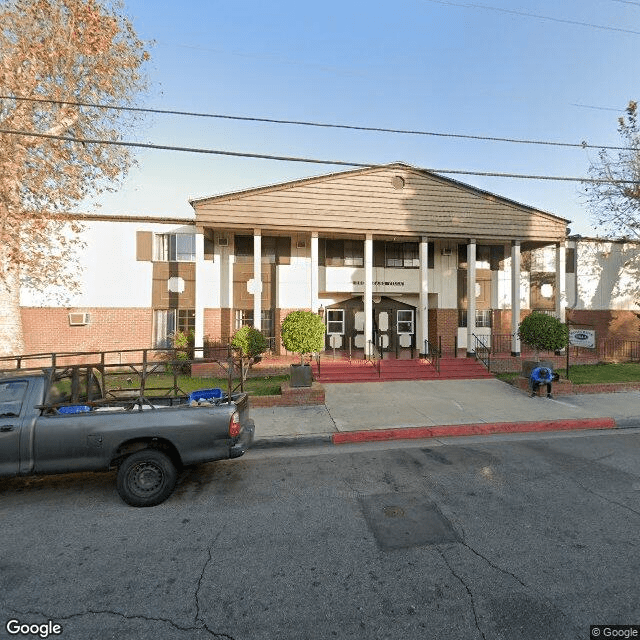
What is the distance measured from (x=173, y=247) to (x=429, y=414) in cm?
1422

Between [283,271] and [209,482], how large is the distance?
1262 cm

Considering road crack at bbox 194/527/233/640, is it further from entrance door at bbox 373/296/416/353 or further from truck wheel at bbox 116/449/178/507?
entrance door at bbox 373/296/416/353

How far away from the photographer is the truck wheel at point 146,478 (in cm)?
453

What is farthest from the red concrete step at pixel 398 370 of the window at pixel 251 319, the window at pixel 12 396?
the window at pixel 12 396

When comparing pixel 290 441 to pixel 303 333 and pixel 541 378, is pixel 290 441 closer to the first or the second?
pixel 303 333

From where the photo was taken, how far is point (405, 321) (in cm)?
1805

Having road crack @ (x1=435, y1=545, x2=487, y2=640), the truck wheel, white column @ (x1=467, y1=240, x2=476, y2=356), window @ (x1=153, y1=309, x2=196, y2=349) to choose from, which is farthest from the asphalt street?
window @ (x1=153, y1=309, x2=196, y2=349)

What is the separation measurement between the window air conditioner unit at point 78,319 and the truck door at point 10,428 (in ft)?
42.4

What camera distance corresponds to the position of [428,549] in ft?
11.7

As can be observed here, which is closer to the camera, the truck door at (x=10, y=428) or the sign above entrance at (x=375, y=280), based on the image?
the truck door at (x=10, y=428)

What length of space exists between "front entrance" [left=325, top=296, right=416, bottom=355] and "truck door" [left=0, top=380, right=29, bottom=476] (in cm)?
1360

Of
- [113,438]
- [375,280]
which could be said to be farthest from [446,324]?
[113,438]

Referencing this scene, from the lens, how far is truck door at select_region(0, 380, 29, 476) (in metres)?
4.36

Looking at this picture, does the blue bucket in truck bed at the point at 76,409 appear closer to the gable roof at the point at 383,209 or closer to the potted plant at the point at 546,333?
the gable roof at the point at 383,209
